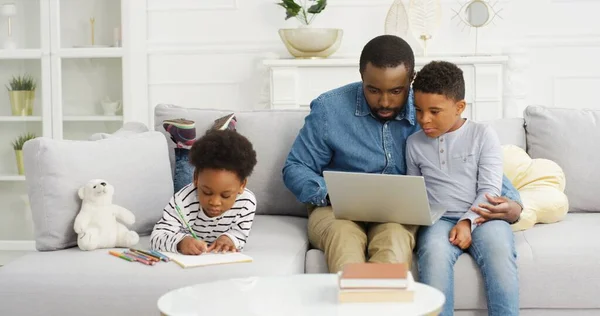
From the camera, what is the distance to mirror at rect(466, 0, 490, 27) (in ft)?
14.7

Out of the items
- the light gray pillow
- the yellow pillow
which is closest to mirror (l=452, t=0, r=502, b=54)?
the yellow pillow

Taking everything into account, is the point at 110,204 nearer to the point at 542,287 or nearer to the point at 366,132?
the point at 366,132

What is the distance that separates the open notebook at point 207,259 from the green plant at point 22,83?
8.79ft

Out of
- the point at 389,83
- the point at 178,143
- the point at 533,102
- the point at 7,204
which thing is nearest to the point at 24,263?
the point at 178,143

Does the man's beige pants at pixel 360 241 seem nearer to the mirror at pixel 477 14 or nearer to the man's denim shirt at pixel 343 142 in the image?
the man's denim shirt at pixel 343 142

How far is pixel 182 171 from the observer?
114 inches

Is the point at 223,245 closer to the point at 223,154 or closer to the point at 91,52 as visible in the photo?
the point at 223,154

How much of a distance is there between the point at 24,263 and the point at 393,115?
1167 millimetres

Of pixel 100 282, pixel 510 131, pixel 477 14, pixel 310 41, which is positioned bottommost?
pixel 100 282

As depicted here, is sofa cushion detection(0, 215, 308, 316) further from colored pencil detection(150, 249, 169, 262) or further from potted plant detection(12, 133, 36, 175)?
potted plant detection(12, 133, 36, 175)

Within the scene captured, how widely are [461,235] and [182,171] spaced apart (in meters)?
1.01

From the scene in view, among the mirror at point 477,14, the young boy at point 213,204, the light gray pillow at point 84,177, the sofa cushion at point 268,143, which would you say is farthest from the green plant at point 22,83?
the young boy at point 213,204

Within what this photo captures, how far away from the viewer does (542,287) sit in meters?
2.35

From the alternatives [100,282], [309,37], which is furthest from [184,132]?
[309,37]
